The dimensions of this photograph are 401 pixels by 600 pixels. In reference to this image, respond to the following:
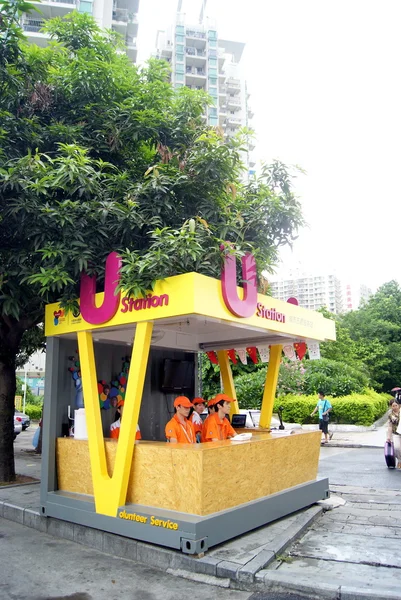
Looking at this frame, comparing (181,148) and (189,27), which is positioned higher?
(189,27)

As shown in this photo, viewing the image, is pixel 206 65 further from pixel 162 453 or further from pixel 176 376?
pixel 162 453

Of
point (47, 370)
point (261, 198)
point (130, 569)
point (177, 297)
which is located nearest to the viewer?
point (130, 569)

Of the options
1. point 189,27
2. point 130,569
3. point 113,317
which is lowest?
point 130,569

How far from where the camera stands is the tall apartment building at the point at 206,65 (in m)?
75.7

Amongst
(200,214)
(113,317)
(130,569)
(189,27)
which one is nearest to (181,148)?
(200,214)

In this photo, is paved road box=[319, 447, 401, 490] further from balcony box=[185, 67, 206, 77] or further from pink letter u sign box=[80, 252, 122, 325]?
balcony box=[185, 67, 206, 77]

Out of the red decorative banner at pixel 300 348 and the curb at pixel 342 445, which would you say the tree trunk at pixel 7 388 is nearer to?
the red decorative banner at pixel 300 348

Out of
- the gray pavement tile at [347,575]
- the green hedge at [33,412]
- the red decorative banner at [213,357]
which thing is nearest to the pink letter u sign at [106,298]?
the gray pavement tile at [347,575]

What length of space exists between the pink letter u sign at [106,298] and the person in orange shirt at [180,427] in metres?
1.52

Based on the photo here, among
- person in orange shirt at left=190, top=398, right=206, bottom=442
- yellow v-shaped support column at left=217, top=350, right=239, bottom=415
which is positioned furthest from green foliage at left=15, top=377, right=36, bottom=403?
person in orange shirt at left=190, top=398, right=206, bottom=442

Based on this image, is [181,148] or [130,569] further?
[181,148]

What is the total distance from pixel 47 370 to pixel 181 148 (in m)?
4.25

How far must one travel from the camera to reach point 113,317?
6.45 m

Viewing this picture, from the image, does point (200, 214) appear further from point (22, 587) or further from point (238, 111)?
point (238, 111)
